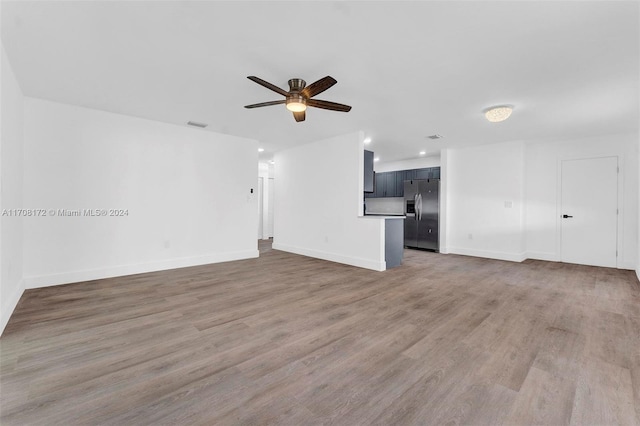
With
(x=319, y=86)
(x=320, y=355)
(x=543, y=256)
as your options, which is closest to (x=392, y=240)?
(x=319, y=86)

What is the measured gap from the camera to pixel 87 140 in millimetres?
3982

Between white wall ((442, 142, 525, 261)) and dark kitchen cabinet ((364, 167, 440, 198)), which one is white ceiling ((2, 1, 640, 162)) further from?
dark kitchen cabinet ((364, 167, 440, 198))

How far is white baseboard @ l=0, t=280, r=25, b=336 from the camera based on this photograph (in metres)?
2.38

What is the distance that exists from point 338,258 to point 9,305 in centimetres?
438

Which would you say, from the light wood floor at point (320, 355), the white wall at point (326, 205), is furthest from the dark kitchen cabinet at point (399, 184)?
the light wood floor at point (320, 355)

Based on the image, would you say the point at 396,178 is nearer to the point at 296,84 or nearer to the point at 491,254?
the point at 491,254

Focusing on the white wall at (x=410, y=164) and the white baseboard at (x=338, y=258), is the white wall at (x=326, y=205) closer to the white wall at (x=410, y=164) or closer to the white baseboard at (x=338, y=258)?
the white baseboard at (x=338, y=258)

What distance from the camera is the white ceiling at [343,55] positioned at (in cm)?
195

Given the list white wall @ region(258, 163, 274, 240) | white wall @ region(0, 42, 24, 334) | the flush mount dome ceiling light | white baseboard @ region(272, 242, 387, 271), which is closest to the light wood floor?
white wall @ region(0, 42, 24, 334)

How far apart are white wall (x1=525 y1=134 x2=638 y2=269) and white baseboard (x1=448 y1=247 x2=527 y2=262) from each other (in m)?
0.56

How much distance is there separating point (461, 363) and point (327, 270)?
293cm

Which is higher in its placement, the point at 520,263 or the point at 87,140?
the point at 87,140

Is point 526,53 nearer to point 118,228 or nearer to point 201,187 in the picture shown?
point 201,187

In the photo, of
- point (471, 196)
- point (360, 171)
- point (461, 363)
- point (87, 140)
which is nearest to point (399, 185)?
point (471, 196)
